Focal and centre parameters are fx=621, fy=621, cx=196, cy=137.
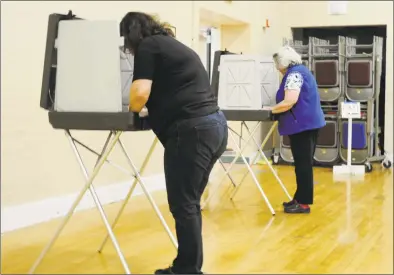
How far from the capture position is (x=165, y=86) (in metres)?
2.14

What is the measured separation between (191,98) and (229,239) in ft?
4.07

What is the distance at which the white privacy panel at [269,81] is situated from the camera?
13.3ft

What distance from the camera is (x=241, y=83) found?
3873 mm

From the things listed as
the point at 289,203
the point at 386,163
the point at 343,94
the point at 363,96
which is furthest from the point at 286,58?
the point at 386,163

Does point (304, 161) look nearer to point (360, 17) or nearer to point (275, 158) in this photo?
point (275, 158)

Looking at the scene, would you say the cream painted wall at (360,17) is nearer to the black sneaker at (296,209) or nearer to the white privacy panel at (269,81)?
the white privacy panel at (269,81)

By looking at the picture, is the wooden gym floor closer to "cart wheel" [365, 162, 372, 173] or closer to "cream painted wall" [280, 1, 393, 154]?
"cart wheel" [365, 162, 372, 173]

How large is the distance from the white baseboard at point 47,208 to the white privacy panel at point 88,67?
3.48 feet

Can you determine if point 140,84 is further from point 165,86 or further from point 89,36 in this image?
point 89,36

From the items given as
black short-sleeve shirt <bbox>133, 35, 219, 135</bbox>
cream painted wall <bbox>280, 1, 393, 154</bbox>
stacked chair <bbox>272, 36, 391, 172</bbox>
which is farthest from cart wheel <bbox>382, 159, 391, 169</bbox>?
black short-sleeve shirt <bbox>133, 35, 219, 135</bbox>

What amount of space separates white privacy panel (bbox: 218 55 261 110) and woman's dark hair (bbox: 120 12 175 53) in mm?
1578

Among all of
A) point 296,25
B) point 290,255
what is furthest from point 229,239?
point 296,25

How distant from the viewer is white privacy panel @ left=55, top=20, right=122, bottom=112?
2.48m

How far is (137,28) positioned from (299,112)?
182 centimetres
